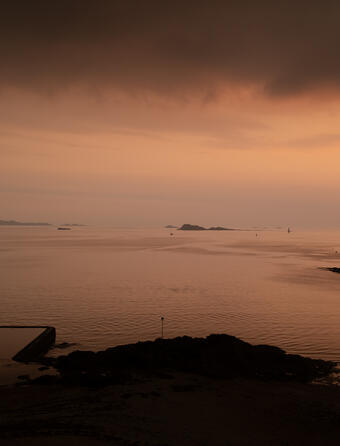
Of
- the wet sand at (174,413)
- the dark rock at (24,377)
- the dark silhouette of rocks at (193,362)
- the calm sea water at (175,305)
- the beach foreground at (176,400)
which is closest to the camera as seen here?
the wet sand at (174,413)

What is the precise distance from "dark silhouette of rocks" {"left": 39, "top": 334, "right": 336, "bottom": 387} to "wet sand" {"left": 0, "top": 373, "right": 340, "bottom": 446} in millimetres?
908

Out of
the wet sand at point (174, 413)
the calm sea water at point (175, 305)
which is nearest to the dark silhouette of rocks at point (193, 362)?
the wet sand at point (174, 413)

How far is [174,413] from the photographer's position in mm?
15922

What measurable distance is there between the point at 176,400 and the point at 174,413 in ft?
4.02

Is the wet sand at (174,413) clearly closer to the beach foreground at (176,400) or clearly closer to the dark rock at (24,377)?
the beach foreground at (176,400)

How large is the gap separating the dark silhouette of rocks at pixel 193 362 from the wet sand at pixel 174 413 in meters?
0.91

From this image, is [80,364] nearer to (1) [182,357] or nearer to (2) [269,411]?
(1) [182,357]

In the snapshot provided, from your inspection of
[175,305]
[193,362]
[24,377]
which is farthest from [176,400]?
[175,305]

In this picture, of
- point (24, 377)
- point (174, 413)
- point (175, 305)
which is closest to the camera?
point (174, 413)

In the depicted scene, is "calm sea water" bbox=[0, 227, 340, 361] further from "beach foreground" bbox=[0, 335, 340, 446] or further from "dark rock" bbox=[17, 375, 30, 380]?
"dark rock" bbox=[17, 375, 30, 380]

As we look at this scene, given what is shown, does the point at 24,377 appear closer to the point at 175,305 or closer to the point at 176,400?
the point at 176,400

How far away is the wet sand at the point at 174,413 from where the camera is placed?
1395 cm

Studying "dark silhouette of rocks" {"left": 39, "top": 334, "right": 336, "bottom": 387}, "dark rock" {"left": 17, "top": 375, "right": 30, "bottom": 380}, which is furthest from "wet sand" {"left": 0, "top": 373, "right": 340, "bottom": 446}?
"dark rock" {"left": 17, "top": 375, "right": 30, "bottom": 380}

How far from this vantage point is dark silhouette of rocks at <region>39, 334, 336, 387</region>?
20.1 metres
